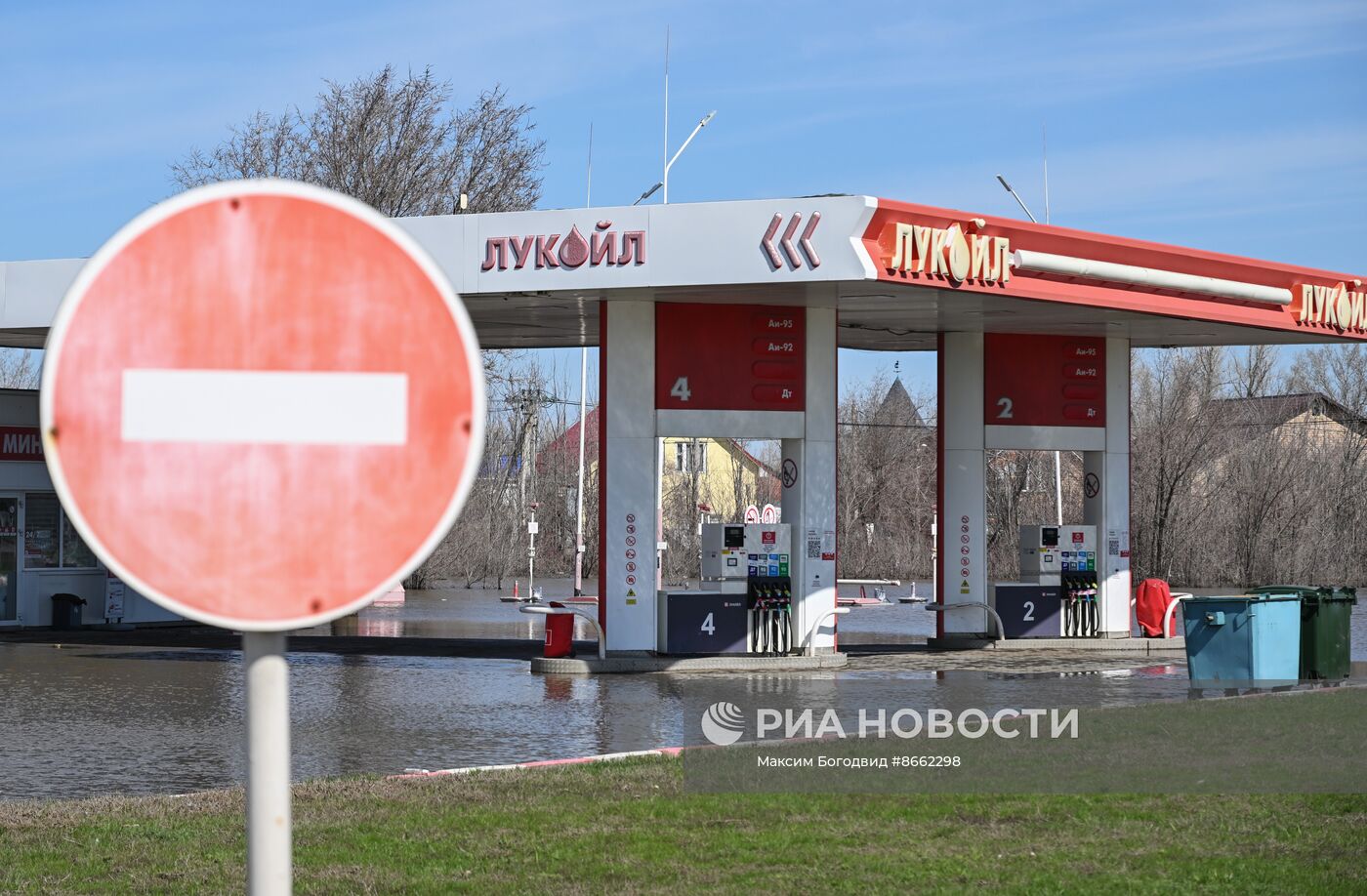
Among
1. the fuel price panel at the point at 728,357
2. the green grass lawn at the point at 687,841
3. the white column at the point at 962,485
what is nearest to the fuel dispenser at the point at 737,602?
the fuel price panel at the point at 728,357

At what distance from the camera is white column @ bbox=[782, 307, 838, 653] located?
21.7 metres

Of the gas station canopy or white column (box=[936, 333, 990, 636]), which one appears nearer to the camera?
the gas station canopy

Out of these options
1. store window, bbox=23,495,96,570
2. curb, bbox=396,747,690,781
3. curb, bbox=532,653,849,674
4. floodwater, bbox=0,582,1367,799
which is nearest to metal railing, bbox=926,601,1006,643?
floodwater, bbox=0,582,1367,799

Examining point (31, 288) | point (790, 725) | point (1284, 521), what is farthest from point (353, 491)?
point (1284, 521)

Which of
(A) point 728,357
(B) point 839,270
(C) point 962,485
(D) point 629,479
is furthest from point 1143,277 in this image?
(D) point 629,479

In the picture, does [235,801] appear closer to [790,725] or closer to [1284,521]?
[790,725]

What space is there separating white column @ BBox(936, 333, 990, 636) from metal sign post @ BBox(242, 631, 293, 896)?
77.1 feet

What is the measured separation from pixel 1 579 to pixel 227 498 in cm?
2719

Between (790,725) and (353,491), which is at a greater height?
(353,491)

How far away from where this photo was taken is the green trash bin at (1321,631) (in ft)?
60.0

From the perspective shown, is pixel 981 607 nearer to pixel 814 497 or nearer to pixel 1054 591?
pixel 1054 591

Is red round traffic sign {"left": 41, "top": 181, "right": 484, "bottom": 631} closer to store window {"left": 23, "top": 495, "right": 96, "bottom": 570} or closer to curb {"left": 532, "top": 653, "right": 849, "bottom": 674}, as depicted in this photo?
curb {"left": 532, "top": 653, "right": 849, "bottom": 674}

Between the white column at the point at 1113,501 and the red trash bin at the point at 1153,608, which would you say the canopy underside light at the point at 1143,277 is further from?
the red trash bin at the point at 1153,608

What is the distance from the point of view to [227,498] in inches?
101
